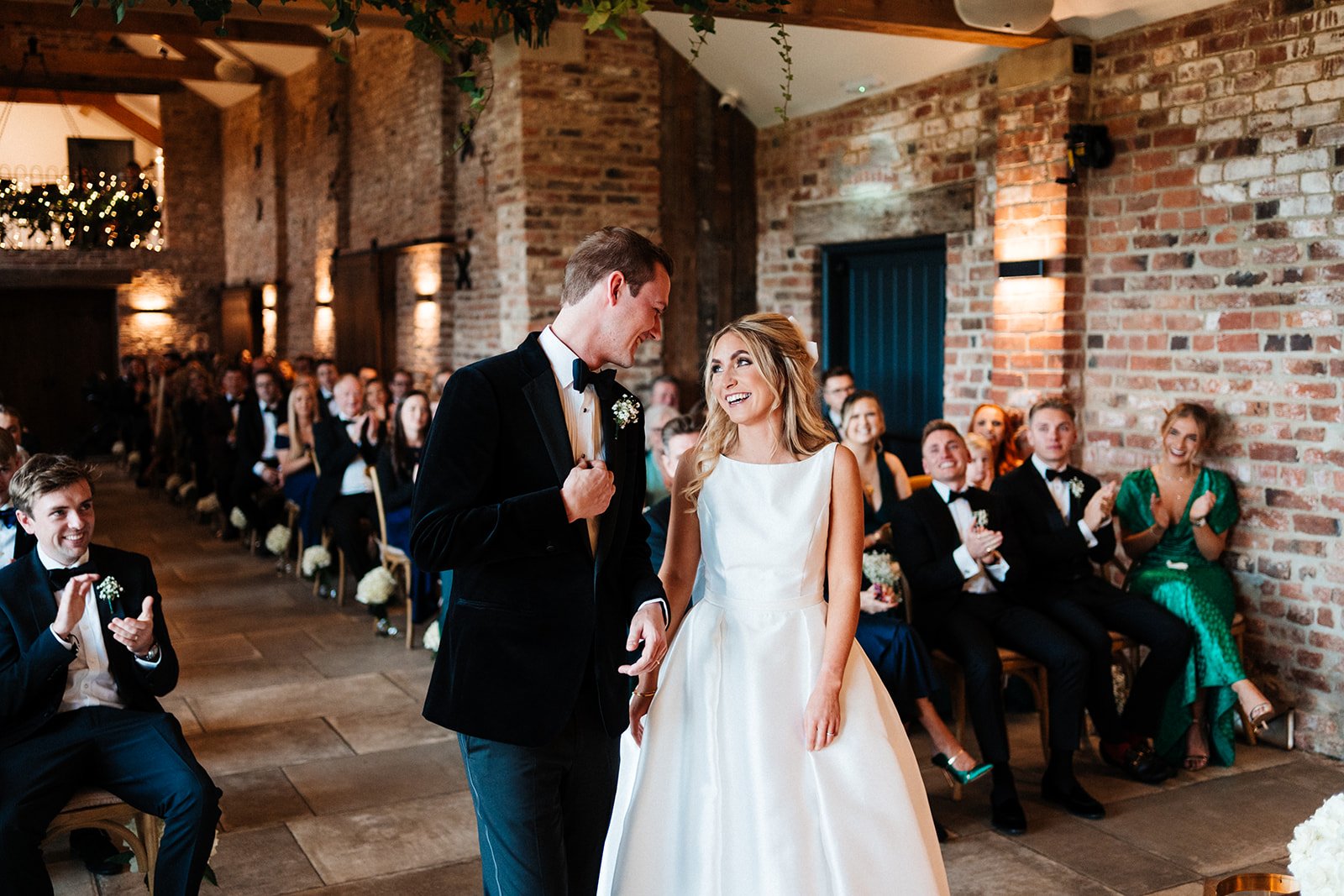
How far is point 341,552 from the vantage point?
24.3ft

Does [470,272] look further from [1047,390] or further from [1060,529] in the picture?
[1060,529]

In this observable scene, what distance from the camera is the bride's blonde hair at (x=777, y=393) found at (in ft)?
9.37

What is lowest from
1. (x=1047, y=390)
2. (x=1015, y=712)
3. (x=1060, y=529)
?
(x=1015, y=712)

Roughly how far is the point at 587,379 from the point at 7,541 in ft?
8.79

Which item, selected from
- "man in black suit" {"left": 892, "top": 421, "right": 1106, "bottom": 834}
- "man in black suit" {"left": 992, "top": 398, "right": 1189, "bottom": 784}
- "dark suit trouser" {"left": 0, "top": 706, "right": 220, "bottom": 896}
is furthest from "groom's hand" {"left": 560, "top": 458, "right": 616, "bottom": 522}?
"man in black suit" {"left": 992, "top": 398, "right": 1189, "bottom": 784}

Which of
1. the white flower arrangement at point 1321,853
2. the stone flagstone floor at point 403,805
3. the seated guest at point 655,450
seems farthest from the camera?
the seated guest at point 655,450

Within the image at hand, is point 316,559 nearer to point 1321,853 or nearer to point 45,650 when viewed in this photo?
point 45,650

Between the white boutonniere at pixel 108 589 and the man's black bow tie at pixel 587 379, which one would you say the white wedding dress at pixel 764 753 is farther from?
the white boutonniere at pixel 108 589

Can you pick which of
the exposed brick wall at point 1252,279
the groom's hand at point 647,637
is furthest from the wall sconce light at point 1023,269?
the groom's hand at point 647,637

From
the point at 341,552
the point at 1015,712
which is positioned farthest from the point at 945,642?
the point at 341,552

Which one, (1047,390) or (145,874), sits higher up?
(1047,390)

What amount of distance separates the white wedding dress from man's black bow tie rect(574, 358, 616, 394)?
2.20 feet

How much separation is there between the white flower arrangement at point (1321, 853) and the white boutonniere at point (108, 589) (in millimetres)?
2694

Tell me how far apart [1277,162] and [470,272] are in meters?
7.02
